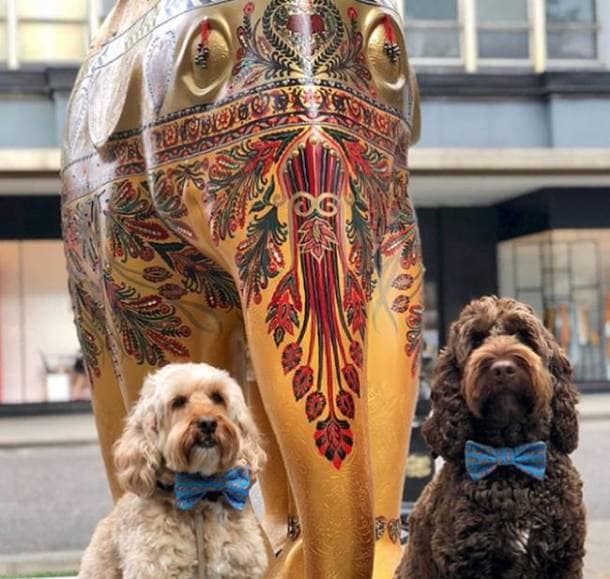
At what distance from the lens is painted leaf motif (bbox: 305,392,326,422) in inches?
87.3

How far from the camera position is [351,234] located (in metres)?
2.29

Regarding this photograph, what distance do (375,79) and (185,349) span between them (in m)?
0.79

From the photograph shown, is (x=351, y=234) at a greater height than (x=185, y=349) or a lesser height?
greater

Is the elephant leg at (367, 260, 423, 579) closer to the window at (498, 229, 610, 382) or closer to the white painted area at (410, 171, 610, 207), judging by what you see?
the white painted area at (410, 171, 610, 207)

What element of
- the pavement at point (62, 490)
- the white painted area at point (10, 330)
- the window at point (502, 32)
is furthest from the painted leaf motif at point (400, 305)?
the white painted area at point (10, 330)

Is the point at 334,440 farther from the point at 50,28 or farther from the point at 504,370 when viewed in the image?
the point at 50,28

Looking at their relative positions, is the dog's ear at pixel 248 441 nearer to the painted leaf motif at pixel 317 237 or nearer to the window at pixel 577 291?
the painted leaf motif at pixel 317 237

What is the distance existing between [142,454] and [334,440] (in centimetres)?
43

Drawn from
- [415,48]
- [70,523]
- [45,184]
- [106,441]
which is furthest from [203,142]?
[415,48]

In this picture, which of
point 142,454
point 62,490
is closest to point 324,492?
point 142,454

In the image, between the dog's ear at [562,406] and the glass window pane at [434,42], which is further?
the glass window pane at [434,42]

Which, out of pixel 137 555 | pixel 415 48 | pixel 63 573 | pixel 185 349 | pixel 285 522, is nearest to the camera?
pixel 137 555

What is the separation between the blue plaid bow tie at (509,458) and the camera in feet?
7.14

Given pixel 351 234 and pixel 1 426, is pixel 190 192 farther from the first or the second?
pixel 1 426
